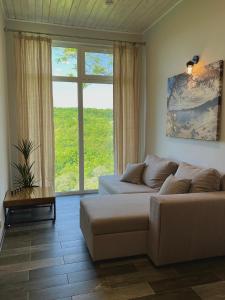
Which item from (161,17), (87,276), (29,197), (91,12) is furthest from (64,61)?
(87,276)

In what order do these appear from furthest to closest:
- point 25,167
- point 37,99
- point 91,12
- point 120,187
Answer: point 37,99
point 25,167
point 91,12
point 120,187

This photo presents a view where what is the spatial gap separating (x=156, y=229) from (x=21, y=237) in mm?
1694

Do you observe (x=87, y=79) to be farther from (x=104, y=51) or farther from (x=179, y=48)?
(x=179, y=48)

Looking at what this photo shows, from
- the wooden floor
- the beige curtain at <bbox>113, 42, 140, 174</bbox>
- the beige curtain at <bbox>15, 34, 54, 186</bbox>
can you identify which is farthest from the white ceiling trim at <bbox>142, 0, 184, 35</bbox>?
the wooden floor

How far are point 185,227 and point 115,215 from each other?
67 centimetres

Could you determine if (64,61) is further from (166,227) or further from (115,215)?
(166,227)

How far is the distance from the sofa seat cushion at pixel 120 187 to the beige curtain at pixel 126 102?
2.50 ft

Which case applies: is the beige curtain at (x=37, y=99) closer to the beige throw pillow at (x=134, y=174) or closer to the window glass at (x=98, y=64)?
the window glass at (x=98, y=64)

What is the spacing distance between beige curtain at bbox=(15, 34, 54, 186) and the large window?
0.74 ft

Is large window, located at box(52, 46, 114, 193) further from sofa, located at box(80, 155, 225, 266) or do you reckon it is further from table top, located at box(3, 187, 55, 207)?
sofa, located at box(80, 155, 225, 266)

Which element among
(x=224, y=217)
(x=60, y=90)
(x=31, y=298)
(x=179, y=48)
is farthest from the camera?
(x=60, y=90)

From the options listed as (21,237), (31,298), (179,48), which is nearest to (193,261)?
(31,298)

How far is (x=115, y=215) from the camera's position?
2451 millimetres

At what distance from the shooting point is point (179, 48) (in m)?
3.58
